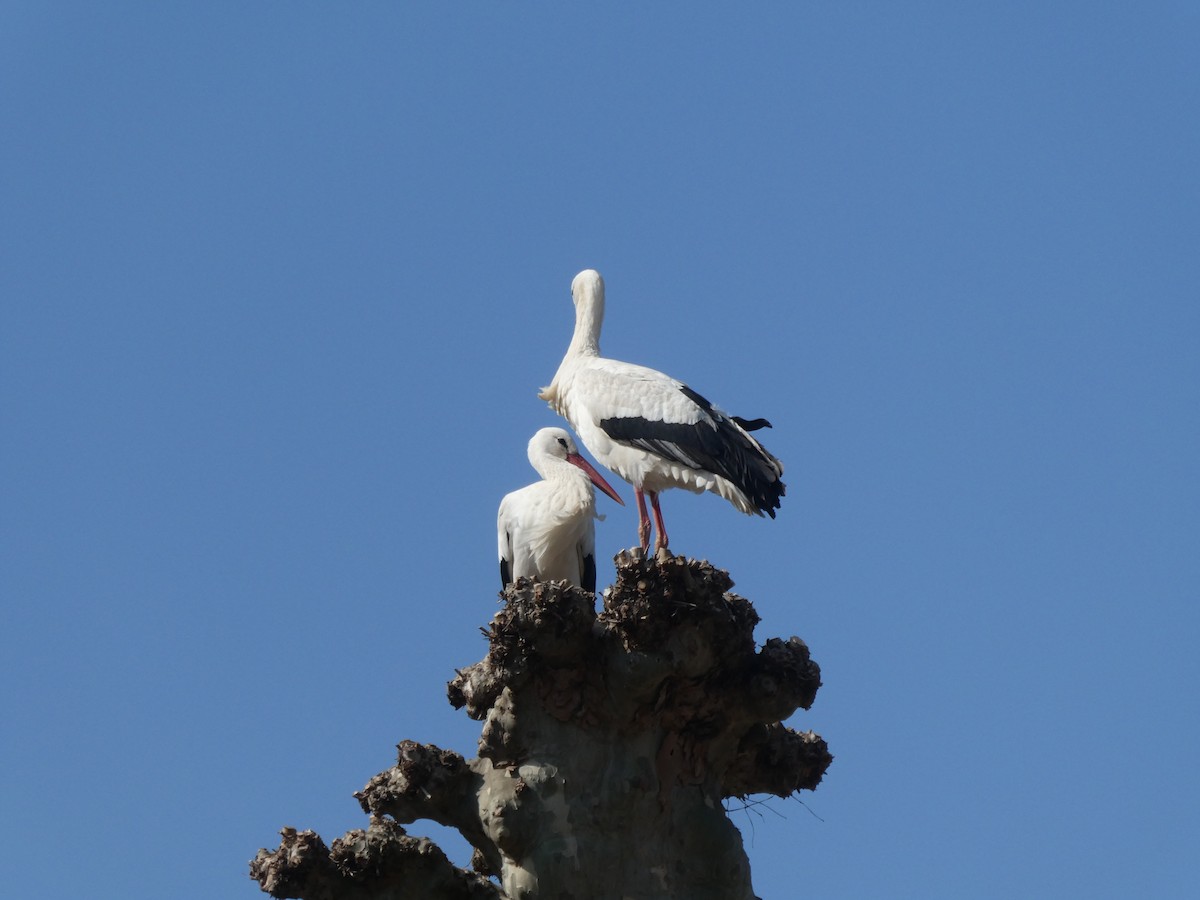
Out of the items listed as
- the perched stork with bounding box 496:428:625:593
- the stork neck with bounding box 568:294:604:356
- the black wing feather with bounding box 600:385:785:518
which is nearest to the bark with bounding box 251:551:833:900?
the black wing feather with bounding box 600:385:785:518

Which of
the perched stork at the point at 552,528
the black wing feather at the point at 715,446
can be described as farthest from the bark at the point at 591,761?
the perched stork at the point at 552,528

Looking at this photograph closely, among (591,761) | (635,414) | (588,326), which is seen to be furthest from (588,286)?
(591,761)

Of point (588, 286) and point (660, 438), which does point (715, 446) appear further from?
point (588, 286)

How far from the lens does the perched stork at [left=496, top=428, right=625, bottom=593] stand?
13297 millimetres

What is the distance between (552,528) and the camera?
523 inches

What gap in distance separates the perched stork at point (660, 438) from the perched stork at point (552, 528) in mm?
360

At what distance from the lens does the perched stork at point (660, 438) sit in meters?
13.1

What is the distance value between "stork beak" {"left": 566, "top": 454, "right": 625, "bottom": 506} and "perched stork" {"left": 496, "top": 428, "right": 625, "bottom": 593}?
276mm

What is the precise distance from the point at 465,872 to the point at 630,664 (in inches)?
56.5

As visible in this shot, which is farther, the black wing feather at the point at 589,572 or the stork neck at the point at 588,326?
the stork neck at the point at 588,326

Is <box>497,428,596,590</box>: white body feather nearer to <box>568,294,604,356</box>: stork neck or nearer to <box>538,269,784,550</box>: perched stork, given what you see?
<box>538,269,784,550</box>: perched stork

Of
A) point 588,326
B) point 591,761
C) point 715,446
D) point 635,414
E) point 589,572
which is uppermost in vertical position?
point 588,326

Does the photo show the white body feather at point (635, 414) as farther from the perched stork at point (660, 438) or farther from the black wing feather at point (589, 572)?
the black wing feather at point (589, 572)

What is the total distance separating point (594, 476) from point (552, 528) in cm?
110
